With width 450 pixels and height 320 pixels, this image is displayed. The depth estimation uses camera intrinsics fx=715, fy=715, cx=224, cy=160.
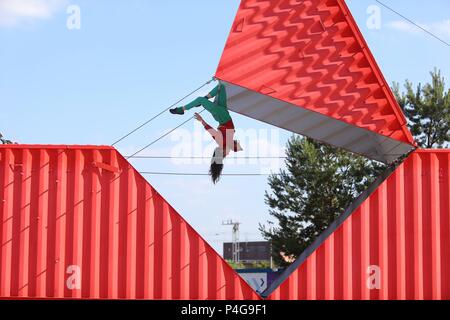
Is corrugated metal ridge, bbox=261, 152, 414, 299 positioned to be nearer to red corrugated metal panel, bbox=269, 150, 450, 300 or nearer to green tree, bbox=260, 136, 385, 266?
red corrugated metal panel, bbox=269, 150, 450, 300

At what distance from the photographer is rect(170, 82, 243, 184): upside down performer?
15852mm

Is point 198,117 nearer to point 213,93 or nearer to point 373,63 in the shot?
point 213,93

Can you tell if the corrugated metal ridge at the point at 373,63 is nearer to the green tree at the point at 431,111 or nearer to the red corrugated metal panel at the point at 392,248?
the red corrugated metal panel at the point at 392,248

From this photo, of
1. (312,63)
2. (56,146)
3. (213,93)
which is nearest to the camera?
(56,146)

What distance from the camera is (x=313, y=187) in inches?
1679

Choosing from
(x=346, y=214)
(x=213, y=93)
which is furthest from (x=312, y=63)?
(x=346, y=214)

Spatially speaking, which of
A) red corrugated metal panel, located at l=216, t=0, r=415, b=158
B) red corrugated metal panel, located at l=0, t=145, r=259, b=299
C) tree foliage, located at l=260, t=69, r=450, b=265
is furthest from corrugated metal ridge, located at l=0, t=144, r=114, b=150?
tree foliage, located at l=260, t=69, r=450, b=265

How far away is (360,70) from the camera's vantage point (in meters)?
15.5

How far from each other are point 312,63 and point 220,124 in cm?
243

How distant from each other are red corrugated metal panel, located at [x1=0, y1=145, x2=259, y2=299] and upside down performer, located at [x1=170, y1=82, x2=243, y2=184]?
1.94m

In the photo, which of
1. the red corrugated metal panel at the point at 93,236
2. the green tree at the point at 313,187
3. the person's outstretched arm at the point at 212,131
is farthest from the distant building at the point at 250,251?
the red corrugated metal panel at the point at 93,236

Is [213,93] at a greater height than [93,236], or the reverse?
[213,93]

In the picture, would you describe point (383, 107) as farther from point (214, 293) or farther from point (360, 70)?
point (214, 293)
